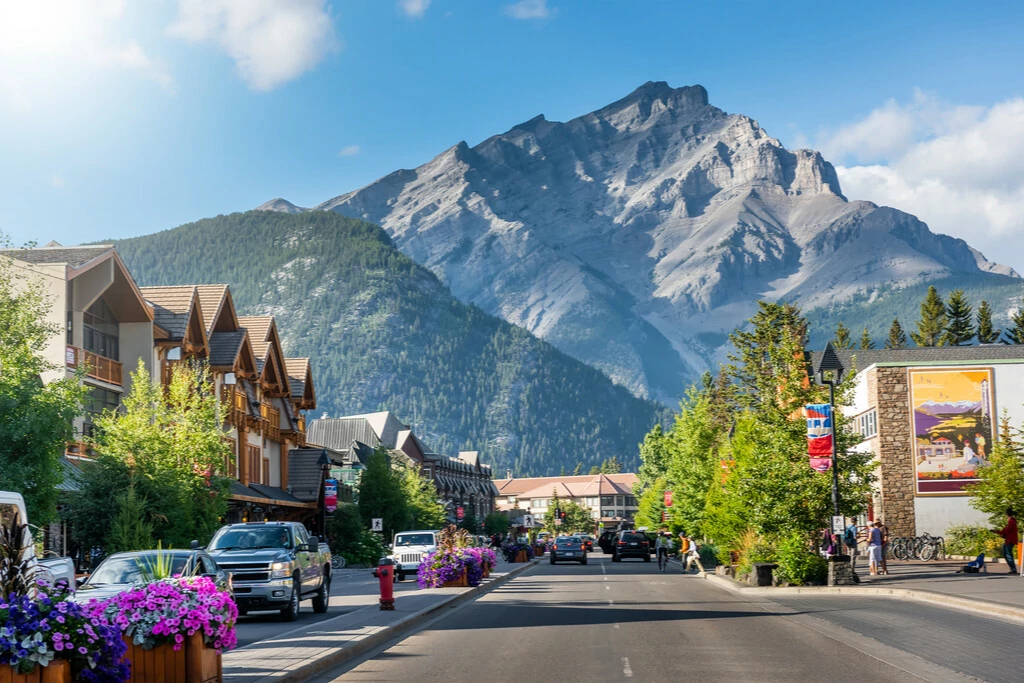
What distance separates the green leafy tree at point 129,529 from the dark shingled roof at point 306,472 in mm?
37681

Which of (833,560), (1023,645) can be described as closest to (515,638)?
(1023,645)

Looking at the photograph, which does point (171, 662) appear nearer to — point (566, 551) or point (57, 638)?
point (57, 638)

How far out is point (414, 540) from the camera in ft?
156

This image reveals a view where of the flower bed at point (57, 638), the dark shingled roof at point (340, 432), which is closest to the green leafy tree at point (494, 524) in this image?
the dark shingled roof at point (340, 432)

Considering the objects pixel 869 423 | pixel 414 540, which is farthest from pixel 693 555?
pixel 869 423

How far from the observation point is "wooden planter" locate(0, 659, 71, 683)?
897 centimetres

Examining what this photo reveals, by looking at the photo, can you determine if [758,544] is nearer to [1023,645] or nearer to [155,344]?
[1023,645]

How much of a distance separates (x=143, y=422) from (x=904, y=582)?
22407mm

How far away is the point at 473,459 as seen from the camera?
579 feet

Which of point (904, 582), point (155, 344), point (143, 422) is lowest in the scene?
point (904, 582)

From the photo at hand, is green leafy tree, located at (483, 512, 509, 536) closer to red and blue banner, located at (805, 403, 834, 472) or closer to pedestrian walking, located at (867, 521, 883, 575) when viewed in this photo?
pedestrian walking, located at (867, 521, 883, 575)

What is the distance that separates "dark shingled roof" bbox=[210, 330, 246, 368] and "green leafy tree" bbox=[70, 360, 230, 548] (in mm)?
15801

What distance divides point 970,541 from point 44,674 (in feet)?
154

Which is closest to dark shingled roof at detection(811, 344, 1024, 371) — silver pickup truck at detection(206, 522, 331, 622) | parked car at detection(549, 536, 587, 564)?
parked car at detection(549, 536, 587, 564)
